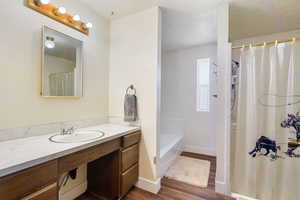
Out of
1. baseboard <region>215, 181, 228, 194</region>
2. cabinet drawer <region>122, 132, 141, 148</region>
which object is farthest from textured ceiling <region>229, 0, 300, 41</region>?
baseboard <region>215, 181, 228, 194</region>

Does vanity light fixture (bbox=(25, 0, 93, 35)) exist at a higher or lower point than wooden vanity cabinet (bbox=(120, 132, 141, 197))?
higher

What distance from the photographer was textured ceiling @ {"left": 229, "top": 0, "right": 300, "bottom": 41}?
1.70m

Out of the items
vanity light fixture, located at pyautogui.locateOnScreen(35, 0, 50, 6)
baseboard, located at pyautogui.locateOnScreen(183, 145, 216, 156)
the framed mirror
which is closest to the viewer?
vanity light fixture, located at pyautogui.locateOnScreen(35, 0, 50, 6)

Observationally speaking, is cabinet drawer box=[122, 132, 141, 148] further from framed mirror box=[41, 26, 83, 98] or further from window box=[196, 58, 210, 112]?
window box=[196, 58, 210, 112]

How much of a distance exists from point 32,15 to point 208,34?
8.19 feet

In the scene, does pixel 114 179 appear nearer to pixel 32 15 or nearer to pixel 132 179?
pixel 132 179

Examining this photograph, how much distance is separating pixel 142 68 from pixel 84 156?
4.01 feet

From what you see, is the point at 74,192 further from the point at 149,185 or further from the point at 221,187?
the point at 221,187

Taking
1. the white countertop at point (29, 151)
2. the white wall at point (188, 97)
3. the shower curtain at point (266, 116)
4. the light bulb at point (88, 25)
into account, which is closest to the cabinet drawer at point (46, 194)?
the white countertop at point (29, 151)

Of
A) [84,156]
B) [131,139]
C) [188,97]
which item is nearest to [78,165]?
[84,156]

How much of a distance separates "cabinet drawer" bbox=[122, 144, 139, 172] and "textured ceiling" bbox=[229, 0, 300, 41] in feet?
7.01

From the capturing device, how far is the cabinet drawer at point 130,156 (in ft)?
5.26

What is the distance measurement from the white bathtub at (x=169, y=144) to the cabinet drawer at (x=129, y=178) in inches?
12.1

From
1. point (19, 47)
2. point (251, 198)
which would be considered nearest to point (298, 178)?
point (251, 198)
